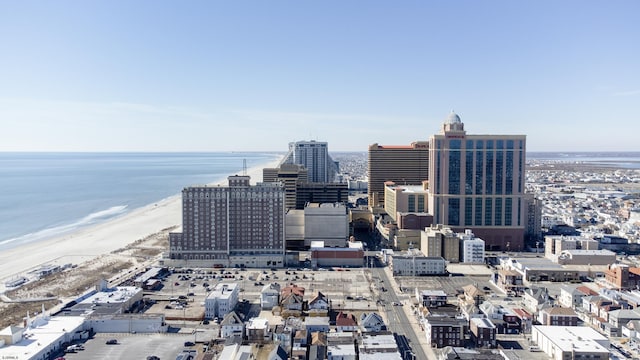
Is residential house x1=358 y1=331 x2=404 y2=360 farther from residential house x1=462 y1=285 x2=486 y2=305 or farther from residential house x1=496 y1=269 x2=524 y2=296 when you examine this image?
residential house x1=496 y1=269 x2=524 y2=296

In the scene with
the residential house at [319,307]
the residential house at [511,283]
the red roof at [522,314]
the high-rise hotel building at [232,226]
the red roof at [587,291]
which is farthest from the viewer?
the high-rise hotel building at [232,226]

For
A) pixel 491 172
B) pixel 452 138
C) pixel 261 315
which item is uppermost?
pixel 452 138

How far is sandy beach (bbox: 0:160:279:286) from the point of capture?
7588cm

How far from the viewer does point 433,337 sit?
4462 centimetres

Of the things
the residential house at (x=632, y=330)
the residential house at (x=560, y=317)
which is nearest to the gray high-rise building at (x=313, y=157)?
the residential house at (x=560, y=317)

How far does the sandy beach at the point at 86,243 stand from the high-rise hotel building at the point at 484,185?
5614cm

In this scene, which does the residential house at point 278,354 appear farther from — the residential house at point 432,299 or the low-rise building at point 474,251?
the low-rise building at point 474,251

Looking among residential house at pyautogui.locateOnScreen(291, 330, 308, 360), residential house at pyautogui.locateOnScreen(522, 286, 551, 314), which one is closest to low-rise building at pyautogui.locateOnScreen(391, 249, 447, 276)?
residential house at pyautogui.locateOnScreen(522, 286, 551, 314)

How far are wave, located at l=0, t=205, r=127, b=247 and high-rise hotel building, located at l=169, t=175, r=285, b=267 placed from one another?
3548cm

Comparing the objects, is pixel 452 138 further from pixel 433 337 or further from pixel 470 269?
pixel 433 337

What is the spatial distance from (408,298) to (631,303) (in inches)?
888

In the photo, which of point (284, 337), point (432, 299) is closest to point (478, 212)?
point (432, 299)

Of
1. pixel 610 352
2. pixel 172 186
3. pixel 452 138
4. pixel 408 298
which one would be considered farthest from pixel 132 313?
pixel 172 186

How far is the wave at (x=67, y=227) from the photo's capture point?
9264 cm
